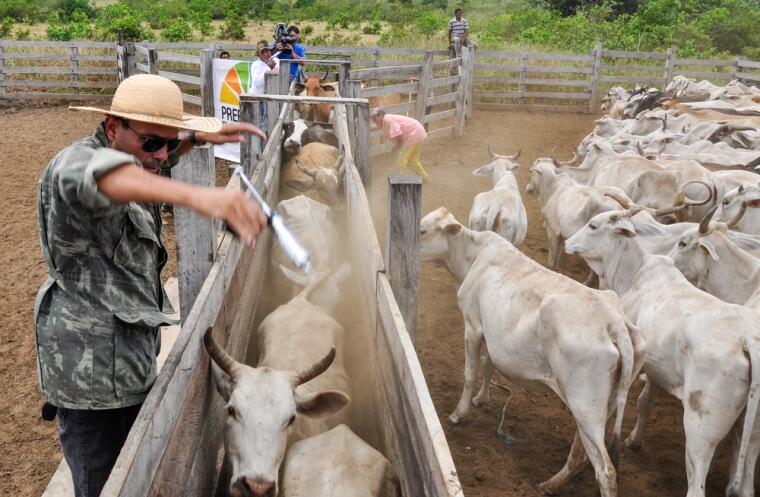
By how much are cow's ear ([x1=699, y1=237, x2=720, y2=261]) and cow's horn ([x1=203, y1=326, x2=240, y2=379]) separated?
162 inches

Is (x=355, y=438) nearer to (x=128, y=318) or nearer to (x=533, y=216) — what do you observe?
(x=128, y=318)

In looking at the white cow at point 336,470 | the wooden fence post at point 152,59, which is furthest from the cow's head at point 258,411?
the wooden fence post at point 152,59

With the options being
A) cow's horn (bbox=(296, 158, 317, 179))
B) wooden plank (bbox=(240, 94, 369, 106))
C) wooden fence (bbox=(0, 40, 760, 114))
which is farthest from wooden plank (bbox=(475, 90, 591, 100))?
wooden plank (bbox=(240, 94, 369, 106))

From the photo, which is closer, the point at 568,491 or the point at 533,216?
the point at 568,491

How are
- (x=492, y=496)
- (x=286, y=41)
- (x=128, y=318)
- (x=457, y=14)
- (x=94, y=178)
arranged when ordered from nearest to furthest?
(x=94, y=178), (x=128, y=318), (x=492, y=496), (x=286, y=41), (x=457, y=14)

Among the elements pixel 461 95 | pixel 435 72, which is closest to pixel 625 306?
pixel 461 95

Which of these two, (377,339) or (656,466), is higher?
(377,339)

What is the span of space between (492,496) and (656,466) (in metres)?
1.32

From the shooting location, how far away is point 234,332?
3912 millimetres

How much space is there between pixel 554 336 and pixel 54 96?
1701 centimetres

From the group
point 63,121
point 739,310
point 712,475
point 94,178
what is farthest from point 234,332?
point 63,121

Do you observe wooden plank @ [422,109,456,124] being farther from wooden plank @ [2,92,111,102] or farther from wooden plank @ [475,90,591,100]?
wooden plank @ [2,92,111,102]

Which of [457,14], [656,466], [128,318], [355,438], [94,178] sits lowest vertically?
[656,466]

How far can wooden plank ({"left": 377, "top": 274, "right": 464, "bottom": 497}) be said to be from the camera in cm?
214
